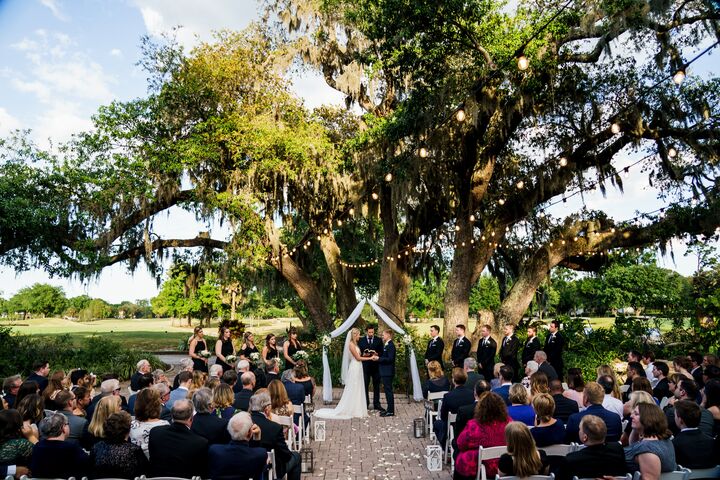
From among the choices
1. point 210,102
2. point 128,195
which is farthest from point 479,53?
point 128,195

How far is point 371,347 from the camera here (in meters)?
9.63

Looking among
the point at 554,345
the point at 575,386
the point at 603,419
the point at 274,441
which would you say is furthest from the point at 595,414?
the point at 554,345

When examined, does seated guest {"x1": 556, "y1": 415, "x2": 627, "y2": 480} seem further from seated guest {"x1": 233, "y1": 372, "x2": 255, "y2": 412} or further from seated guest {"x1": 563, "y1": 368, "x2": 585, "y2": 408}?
seated guest {"x1": 233, "y1": 372, "x2": 255, "y2": 412}

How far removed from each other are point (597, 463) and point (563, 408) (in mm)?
1867

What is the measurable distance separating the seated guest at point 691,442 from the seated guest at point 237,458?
2.98m

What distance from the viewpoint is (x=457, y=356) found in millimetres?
9617

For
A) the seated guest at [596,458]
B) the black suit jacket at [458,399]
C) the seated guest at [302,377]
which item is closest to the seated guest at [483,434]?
the seated guest at [596,458]

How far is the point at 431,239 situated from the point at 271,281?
6.53 meters

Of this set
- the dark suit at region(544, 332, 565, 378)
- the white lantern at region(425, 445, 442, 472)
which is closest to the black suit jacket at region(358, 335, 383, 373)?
the dark suit at region(544, 332, 565, 378)

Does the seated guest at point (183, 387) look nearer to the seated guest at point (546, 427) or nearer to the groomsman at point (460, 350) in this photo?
the seated guest at point (546, 427)

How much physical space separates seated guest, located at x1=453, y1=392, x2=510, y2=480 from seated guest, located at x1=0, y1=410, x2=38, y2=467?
11.0ft

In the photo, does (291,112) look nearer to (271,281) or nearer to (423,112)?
(423,112)

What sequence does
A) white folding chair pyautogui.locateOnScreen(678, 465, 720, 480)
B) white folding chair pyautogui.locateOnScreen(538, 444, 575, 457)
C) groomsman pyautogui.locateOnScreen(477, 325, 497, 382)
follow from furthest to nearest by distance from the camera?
groomsman pyautogui.locateOnScreen(477, 325, 497, 382) < white folding chair pyautogui.locateOnScreen(538, 444, 575, 457) < white folding chair pyautogui.locateOnScreen(678, 465, 720, 480)

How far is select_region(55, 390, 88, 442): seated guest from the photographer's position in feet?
15.0
